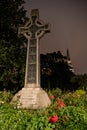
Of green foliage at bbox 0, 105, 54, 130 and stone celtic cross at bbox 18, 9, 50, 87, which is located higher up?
stone celtic cross at bbox 18, 9, 50, 87

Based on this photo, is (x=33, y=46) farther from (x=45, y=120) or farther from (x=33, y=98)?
(x=45, y=120)

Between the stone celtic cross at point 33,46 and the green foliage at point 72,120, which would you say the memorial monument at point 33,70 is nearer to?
the stone celtic cross at point 33,46

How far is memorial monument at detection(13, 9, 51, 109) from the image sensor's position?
12.6m

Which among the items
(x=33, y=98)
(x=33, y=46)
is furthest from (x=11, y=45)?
(x=33, y=98)

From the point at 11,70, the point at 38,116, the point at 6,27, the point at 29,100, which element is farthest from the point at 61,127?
the point at 6,27

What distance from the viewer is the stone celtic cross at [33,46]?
13727 mm

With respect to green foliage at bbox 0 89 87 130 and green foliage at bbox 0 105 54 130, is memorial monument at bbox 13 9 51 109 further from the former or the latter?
green foliage at bbox 0 89 87 130

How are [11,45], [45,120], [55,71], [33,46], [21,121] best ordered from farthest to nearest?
[55,71], [11,45], [33,46], [21,121], [45,120]

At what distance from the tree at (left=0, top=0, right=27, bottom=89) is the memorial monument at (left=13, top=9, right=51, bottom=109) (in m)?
5.42

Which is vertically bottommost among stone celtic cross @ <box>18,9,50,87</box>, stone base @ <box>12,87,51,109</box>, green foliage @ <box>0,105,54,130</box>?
green foliage @ <box>0,105,54,130</box>

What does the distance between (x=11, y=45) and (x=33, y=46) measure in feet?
23.7

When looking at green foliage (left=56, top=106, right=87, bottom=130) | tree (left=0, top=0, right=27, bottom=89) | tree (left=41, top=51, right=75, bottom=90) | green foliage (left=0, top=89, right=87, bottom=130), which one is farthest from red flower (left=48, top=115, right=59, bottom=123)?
tree (left=41, top=51, right=75, bottom=90)

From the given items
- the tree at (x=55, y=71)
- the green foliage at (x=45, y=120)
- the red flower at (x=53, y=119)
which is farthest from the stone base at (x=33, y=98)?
the tree at (x=55, y=71)

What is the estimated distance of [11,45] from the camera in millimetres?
21344
